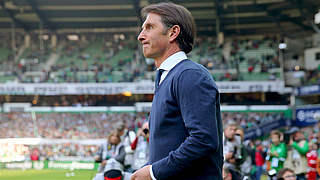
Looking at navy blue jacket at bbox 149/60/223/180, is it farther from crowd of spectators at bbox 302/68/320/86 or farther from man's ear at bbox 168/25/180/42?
crowd of spectators at bbox 302/68/320/86

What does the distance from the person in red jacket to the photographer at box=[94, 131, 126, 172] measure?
11.6 ft

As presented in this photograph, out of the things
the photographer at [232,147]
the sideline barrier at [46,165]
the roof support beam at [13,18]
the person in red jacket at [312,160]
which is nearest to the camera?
the photographer at [232,147]

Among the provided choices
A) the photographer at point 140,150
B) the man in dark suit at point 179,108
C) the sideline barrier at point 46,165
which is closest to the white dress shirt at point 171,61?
the man in dark suit at point 179,108

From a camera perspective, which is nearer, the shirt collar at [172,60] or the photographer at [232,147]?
the shirt collar at [172,60]

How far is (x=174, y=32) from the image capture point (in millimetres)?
2289

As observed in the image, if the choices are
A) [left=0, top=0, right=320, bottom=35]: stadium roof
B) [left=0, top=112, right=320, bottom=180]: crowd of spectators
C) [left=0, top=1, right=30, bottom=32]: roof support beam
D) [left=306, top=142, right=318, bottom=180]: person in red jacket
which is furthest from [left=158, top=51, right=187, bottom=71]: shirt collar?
[left=0, top=1, right=30, bottom=32]: roof support beam

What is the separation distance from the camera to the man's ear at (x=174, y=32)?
2277 mm

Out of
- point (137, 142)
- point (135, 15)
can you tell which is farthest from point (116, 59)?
point (137, 142)

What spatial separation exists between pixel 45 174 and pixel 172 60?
53.6 feet

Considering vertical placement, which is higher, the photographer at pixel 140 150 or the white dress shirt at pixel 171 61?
the white dress shirt at pixel 171 61

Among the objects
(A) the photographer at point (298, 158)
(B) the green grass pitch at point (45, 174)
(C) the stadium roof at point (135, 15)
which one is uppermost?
(C) the stadium roof at point (135, 15)

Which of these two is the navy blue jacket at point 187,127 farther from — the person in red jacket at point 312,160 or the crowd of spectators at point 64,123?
the crowd of spectators at point 64,123

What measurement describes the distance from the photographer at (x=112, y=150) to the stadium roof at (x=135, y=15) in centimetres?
2417

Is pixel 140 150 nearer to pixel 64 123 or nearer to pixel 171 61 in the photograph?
pixel 171 61
